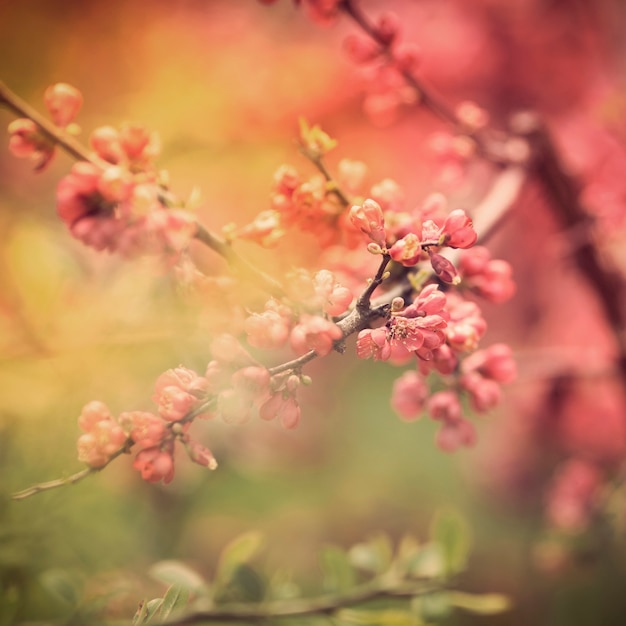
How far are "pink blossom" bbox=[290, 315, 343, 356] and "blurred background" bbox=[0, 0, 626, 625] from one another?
0.21 m

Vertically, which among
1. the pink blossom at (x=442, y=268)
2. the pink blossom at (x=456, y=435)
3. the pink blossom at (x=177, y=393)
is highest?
the pink blossom at (x=442, y=268)

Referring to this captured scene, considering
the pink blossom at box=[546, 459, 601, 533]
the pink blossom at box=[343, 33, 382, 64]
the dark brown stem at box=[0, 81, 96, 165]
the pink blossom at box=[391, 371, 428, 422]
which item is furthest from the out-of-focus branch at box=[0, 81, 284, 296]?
the pink blossom at box=[546, 459, 601, 533]

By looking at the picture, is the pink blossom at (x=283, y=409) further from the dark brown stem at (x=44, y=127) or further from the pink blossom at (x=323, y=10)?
the pink blossom at (x=323, y=10)

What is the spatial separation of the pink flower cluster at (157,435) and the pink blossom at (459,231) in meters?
0.11

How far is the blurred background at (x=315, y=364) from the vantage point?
0.55 meters

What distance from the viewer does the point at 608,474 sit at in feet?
2.55

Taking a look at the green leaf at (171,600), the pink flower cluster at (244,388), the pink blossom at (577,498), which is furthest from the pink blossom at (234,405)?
the pink blossom at (577,498)

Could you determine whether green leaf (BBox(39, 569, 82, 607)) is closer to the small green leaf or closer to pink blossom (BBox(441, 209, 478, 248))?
the small green leaf

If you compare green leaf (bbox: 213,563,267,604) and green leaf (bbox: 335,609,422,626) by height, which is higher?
green leaf (bbox: 213,563,267,604)

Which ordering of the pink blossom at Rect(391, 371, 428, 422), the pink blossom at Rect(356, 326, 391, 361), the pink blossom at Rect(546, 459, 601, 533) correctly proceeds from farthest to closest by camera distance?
1. the pink blossom at Rect(546, 459, 601, 533)
2. the pink blossom at Rect(391, 371, 428, 422)
3. the pink blossom at Rect(356, 326, 391, 361)

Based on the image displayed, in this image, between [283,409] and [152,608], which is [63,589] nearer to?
[152,608]

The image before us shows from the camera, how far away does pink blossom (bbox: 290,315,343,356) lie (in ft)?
0.79

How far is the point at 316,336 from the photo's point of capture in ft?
0.80

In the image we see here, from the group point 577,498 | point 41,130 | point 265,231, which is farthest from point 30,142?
point 577,498
